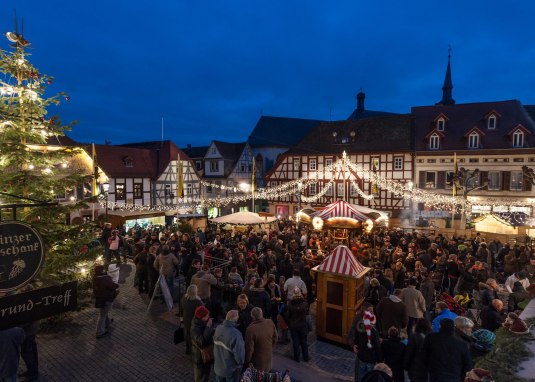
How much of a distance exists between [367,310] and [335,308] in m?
2.64

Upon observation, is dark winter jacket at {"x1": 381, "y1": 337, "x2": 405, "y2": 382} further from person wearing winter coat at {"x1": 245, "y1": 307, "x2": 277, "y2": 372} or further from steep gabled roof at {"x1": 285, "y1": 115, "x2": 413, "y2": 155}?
steep gabled roof at {"x1": 285, "y1": 115, "x2": 413, "y2": 155}

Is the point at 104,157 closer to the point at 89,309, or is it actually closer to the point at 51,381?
the point at 89,309

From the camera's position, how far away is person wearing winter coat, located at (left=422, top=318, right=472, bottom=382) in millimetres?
5105

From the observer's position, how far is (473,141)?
28.5 meters

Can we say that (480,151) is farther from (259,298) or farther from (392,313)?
(259,298)

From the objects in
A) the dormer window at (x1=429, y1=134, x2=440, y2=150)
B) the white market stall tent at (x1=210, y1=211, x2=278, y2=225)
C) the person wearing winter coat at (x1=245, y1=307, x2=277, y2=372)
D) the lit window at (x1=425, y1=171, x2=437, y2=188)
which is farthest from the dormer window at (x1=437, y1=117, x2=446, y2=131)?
the person wearing winter coat at (x1=245, y1=307, x2=277, y2=372)

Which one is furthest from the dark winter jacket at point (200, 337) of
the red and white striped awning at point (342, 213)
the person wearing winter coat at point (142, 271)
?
the red and white striped awning at point (342, 213)

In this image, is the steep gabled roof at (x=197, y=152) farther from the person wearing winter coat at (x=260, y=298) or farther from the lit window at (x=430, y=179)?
the person wearing winter coat at (x=260, y=298)

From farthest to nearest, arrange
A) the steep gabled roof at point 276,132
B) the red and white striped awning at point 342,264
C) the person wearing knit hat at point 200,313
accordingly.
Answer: the steep gabled roof at point 276,132 < the red and white striped awning at point 342,264 < the person wearing knit hat at point 200,313

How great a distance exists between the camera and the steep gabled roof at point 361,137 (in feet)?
103

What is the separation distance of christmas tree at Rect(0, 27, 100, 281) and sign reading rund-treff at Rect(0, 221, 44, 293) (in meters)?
4.44

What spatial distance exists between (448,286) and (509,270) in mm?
3029

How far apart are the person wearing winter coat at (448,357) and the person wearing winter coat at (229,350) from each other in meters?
3.02

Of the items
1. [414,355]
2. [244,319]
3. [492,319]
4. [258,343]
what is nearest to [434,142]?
[492,319]
